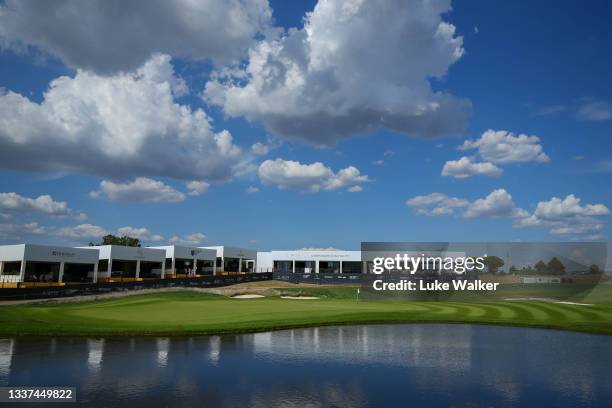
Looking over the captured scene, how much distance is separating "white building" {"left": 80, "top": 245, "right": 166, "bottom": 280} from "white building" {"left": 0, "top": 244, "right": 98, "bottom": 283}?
2.21 m

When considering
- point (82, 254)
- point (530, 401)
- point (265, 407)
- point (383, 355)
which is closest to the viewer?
point (265, 407)

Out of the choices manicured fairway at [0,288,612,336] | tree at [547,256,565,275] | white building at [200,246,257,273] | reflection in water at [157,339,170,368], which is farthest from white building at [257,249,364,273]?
reflection in water at [157,339,170,368]

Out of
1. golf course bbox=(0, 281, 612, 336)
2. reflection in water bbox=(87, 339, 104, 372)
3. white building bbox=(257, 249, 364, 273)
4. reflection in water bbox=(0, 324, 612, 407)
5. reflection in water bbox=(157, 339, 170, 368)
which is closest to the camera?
reflection in water bbox=(0, 324, 612, 407)

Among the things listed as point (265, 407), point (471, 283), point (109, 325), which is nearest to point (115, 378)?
point (265, 407)

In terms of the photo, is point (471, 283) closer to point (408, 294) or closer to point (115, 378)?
point (408, 294)

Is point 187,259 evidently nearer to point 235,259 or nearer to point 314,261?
point 235,259

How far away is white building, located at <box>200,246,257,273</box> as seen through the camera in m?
92.8

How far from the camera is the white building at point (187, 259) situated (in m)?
82.5

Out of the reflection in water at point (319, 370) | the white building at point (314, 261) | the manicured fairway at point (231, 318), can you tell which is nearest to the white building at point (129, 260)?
the manicured fairway at point (231, 318)

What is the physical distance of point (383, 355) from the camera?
20531 mm

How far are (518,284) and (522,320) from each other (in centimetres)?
3772

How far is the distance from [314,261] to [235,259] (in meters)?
18.2

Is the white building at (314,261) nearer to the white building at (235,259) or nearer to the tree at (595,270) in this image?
the white building at (235,259)

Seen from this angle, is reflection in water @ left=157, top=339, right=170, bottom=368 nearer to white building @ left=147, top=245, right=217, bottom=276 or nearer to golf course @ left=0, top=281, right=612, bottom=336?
golf course @ left=0, top=281, right=612, bottom=336
